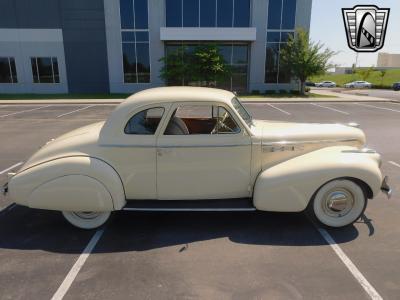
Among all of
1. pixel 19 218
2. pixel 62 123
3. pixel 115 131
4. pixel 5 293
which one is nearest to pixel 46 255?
pixel 5 293

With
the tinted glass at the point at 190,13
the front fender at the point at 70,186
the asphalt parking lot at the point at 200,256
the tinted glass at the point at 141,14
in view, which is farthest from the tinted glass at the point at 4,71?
the front fender at the point at 70,186

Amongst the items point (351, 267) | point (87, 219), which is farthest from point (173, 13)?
point (351, 267)

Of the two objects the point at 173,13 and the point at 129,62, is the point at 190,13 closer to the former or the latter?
the point at 173,13

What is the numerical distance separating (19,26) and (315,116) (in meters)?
25.2

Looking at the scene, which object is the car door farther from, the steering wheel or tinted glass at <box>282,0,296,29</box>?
tinted glass at <box>282,0,296,29</box>

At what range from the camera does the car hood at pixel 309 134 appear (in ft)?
13.7

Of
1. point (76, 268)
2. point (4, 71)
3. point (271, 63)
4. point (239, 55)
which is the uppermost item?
point (239, 55)

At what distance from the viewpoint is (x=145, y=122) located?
4.04 meters

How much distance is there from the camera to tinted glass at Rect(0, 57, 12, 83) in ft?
87.5

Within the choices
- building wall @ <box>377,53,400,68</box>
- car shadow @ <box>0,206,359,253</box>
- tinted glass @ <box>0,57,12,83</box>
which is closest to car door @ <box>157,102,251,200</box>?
car shadow @ <box>0,206,359,253</box>

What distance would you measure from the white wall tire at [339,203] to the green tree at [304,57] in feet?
72.0

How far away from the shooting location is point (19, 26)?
84.7 ft

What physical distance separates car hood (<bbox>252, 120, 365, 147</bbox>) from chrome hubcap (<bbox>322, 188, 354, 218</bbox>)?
28.3 inches

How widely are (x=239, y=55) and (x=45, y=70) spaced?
1708cm
